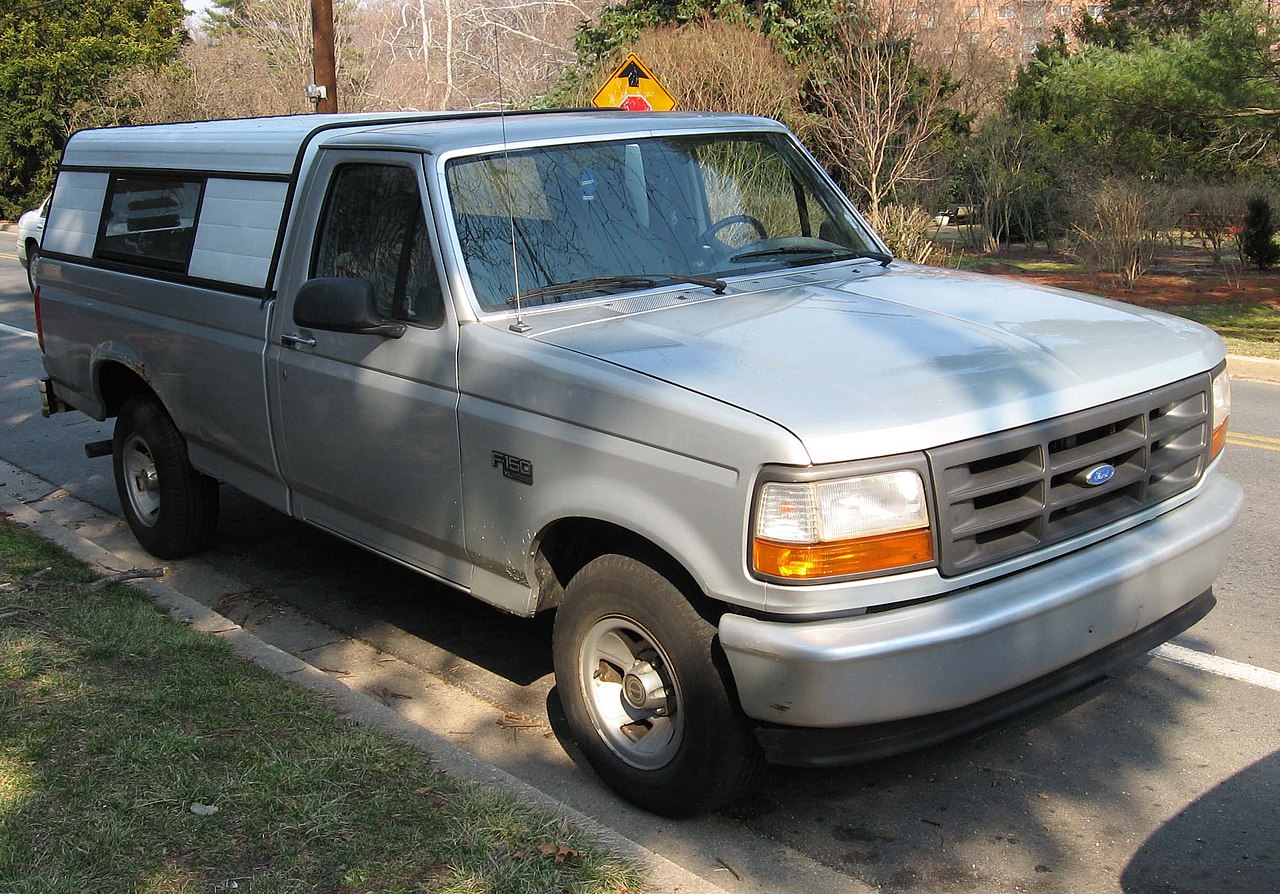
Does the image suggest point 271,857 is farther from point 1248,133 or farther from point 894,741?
point 1248,133

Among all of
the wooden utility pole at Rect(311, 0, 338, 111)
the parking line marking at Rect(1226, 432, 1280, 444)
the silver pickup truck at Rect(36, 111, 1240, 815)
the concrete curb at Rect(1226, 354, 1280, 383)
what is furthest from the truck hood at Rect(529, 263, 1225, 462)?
the wooden utility pole at Rect(311, 0, 338, 111)

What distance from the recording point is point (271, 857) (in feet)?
11.1

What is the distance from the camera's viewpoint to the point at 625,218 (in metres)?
4.70

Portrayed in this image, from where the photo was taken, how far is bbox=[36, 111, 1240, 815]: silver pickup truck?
3342 mm

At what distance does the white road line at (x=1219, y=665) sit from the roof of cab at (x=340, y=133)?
2734 millimetres

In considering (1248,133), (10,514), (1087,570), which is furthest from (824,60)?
(1087,570)

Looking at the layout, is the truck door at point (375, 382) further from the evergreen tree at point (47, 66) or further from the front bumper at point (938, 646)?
the evergreen tree at point (47, 66)

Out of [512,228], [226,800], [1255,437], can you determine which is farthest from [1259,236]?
[226,800]

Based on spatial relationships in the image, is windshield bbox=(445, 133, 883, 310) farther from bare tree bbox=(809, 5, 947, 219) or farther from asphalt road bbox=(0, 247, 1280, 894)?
bare tree bbox=(809, 5, 947, 219)

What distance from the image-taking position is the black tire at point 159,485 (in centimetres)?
630

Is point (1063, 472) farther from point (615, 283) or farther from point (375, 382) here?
point (375, 382)

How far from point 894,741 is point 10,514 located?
226 inches

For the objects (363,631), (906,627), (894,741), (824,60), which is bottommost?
(363,631)

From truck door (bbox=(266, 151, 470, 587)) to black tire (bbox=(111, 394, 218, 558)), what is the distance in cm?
125
